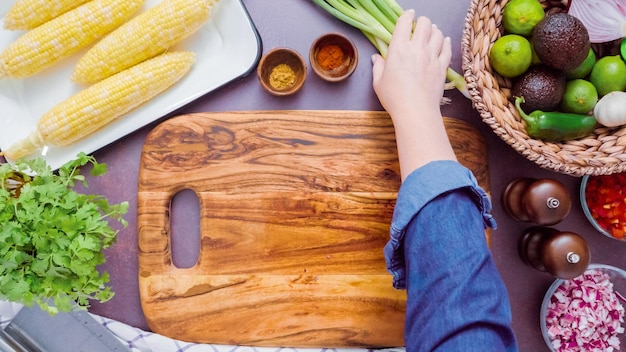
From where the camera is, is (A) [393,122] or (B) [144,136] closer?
(A) [393,122]

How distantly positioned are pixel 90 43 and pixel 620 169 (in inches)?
47.3

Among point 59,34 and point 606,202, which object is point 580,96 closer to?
point 606,202

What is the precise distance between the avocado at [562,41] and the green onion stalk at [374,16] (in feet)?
0.66

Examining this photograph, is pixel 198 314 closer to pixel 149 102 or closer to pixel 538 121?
pixel 149 102

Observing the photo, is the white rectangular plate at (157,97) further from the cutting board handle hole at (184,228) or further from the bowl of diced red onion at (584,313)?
the bowl of diced red onion at (584,313)

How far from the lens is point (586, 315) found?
4.01 feet

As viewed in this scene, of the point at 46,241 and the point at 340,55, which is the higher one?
the point at 340,55

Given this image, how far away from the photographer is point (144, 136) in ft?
4.25

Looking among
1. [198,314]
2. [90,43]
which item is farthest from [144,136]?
[198,314]

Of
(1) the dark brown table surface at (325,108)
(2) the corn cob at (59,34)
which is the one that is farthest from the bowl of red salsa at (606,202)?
(2) the corn cob at (59,34)

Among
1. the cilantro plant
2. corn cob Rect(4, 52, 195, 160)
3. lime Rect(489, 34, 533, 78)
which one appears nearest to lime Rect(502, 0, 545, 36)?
lime Rect(489, 34, 533, 78)

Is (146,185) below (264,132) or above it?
below

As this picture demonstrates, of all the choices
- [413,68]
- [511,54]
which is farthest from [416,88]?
[511,54]

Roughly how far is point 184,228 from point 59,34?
20.5 inches
